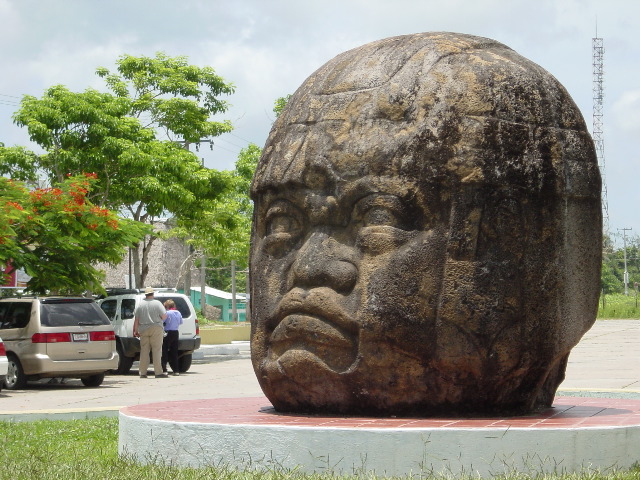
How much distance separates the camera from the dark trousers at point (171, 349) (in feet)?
72.3

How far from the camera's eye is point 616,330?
131 ft

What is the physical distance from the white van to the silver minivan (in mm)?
2952

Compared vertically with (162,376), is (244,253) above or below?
above

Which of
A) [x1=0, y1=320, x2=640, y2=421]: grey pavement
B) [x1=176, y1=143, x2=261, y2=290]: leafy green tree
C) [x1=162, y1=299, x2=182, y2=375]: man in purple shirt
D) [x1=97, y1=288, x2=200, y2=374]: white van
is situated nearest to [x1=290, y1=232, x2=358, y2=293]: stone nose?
[x1=0, y1=320, x2=640, y2=421]: grey pavement

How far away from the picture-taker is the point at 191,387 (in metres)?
18.5

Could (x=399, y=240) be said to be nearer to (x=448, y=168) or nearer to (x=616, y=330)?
(x=448, y=168)

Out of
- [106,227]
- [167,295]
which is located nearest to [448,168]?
[106,227]

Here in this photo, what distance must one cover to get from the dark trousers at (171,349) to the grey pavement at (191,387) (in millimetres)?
461

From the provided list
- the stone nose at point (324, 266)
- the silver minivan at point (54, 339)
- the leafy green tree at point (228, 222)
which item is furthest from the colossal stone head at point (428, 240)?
the leafy green tree at point (228, 222)

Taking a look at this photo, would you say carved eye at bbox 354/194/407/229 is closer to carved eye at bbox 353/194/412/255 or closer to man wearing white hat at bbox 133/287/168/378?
carved eye at bbox 353/194/412/255

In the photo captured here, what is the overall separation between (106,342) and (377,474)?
43.4ft

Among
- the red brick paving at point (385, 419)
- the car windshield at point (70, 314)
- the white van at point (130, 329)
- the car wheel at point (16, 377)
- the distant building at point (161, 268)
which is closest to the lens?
the red brick paving at point (385, 419)

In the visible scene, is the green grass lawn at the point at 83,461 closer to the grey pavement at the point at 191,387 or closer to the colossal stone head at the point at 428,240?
the colossal stone head at the point at 428,240

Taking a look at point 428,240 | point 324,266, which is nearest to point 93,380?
point 324,266
